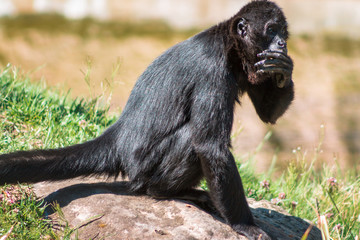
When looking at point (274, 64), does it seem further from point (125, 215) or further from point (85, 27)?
point (85, 27)

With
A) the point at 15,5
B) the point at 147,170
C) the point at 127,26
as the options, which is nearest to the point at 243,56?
the point at 147,170

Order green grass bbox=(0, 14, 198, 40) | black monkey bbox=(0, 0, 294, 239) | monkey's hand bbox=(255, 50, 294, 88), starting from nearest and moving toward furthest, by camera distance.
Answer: black monkey bbox=(0, 0, 294, 239), monkey's hand bbox=(255, 50, 294, 88), green grass bbox=(0, 14, 198, 40)

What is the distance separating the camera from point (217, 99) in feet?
12.3

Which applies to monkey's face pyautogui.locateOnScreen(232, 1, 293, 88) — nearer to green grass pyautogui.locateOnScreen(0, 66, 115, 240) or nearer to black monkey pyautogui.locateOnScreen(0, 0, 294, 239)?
black monkey pyautogui.locateOnScreen(0, 0, 294, 239)

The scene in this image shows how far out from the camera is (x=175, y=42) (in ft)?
41.1

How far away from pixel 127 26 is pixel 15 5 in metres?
3.59

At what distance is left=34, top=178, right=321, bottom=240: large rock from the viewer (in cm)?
339

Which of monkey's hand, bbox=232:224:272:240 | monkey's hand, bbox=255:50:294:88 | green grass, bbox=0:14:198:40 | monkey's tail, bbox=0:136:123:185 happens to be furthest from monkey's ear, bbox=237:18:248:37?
green grass, bbox=0:14:198:40

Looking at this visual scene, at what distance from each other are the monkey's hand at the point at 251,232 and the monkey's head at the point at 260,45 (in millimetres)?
1261

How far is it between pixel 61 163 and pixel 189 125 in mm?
1042

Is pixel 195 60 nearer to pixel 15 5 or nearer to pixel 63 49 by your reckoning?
pixel 63 49

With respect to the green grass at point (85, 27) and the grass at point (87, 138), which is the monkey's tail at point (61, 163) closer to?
the grass at point (87, 138)

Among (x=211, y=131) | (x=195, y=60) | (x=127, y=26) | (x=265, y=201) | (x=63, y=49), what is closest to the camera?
(x=211, y=131)

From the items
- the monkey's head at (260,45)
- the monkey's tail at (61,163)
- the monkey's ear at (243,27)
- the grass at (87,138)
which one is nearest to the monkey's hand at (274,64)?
the monkey's head at (260,45)
